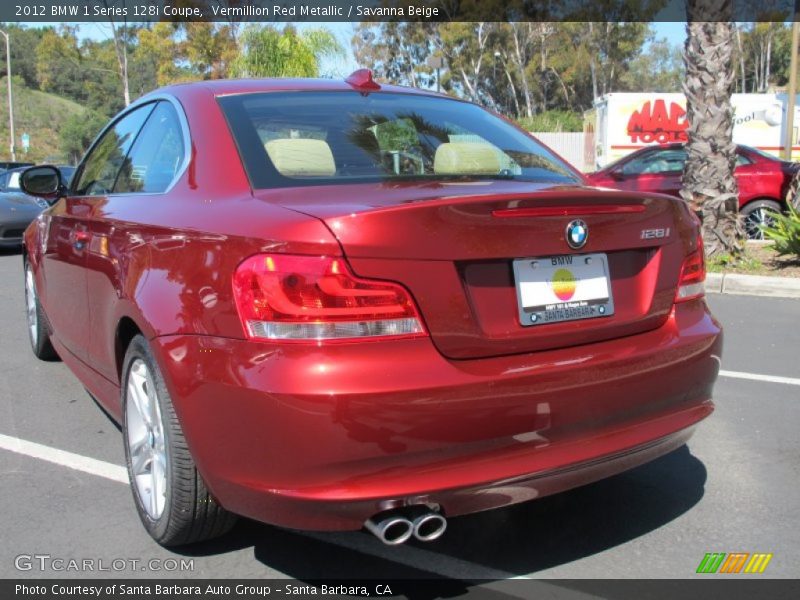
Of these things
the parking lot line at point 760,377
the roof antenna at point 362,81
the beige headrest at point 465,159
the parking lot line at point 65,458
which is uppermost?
the roof antenna at point 362,81

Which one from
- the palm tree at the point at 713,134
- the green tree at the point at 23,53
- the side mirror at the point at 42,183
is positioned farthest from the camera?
Result: the green tree at the point at 23,53

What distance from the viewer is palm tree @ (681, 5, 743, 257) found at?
9.29 m

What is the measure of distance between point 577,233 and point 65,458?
8.86 ft

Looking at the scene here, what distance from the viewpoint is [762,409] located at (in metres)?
4.64

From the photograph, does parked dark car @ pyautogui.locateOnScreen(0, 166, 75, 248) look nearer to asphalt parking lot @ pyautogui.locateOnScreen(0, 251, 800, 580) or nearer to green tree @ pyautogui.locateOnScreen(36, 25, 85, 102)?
asphalt parking lot @ pyautogui.locateOnScreen(0, 251, 800, 580)

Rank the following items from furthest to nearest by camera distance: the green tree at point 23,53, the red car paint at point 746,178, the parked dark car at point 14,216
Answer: the green tree at point 23,53, the parked dark car at point 14,216, the red car paint at point 746,178

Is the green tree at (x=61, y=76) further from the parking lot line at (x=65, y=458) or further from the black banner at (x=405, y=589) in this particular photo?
the black banner at (x=405, y=589)

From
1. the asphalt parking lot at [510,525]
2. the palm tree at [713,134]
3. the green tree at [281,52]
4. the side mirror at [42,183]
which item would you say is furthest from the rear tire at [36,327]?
the green tree at [281,52]

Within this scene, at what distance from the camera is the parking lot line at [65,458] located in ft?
12.3

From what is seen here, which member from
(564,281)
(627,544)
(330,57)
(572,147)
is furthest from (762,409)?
(572,147)

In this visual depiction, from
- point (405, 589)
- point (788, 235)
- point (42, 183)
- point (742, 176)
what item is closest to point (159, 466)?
point (405, 589)

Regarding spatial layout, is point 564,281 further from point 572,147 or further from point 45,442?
point 572,147

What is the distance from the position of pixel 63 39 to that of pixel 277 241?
43.8m

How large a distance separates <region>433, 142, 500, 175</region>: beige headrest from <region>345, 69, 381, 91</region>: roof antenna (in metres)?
0.51
